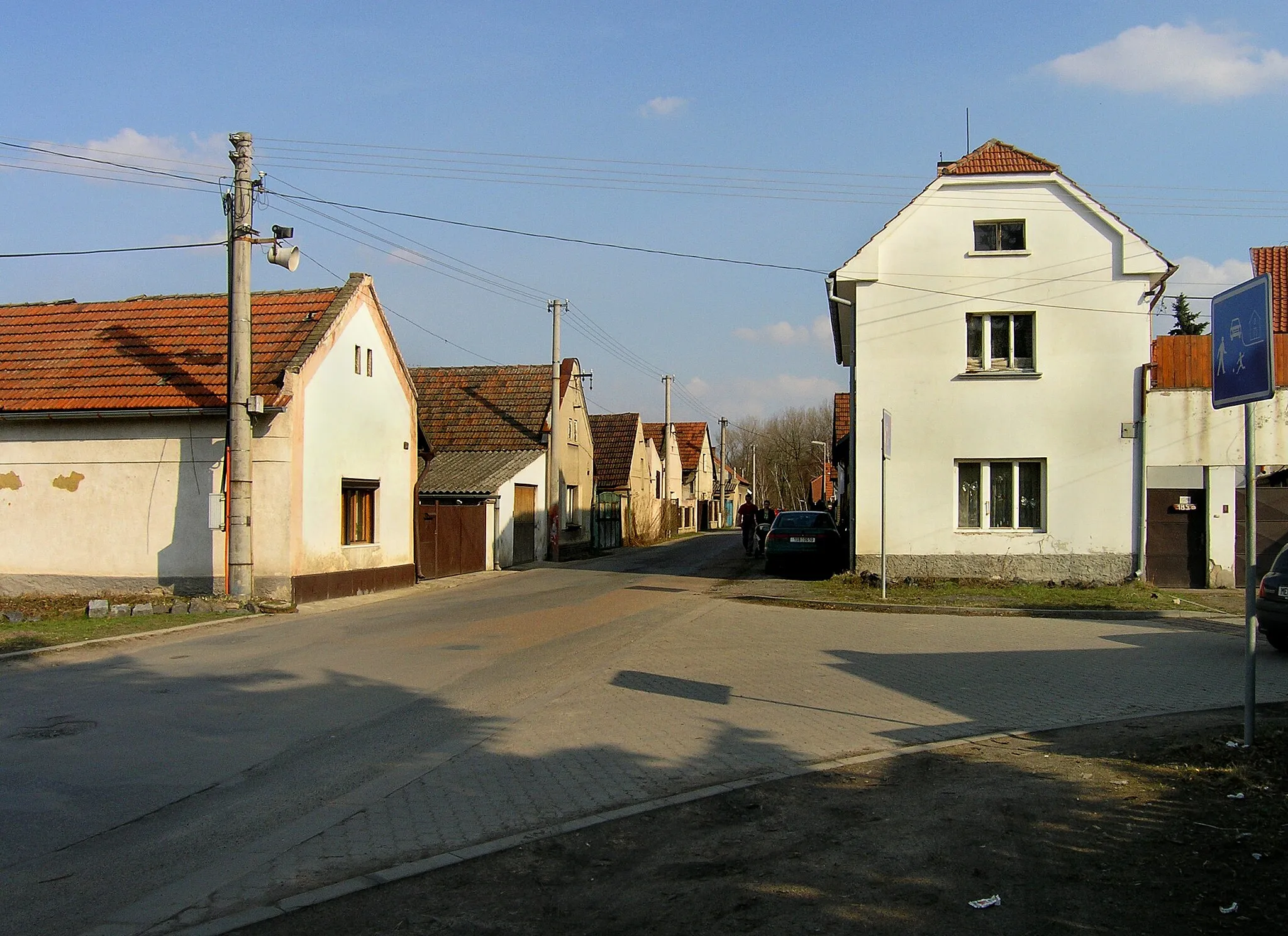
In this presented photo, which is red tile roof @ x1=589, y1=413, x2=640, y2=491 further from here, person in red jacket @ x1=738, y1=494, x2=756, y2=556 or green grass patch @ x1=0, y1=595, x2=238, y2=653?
green grass patch @ x1=0, y1=595, x2=238, y2=653

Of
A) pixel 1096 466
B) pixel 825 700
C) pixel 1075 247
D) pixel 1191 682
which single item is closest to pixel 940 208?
pixel 1075 247

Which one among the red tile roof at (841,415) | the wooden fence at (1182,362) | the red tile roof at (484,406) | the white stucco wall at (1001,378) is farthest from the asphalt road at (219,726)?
the red tile roof at (841,415)

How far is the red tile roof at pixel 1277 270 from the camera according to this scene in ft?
97.0

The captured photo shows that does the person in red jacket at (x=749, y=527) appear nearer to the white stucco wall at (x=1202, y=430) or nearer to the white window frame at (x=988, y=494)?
the white window frame at (x=988, y=494)

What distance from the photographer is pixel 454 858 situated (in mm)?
5191

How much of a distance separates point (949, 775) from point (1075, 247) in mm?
16234

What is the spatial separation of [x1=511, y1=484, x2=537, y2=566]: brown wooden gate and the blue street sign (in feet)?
79.3

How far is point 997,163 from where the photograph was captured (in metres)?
20.5

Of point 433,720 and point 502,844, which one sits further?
point 433,720

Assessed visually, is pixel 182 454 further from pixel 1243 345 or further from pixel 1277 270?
pixel 1277 270

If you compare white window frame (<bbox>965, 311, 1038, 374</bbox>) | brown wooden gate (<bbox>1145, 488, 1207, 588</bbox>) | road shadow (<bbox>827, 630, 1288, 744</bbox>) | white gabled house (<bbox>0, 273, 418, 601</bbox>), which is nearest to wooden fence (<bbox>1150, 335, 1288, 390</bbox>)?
brown wooden gate (<bbox>1145, 488, 1207, 588</bbox>)

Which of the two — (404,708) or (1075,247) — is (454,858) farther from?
(1075,247)

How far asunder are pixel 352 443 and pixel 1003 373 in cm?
1275

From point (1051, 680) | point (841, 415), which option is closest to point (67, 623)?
point (1051, 680)
